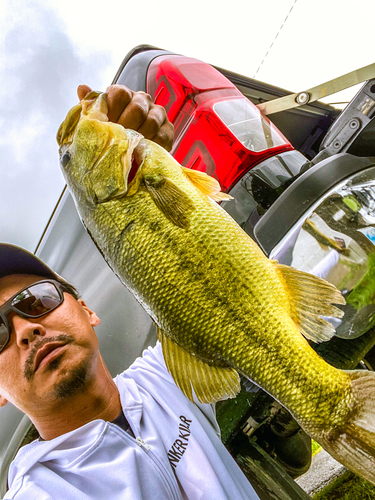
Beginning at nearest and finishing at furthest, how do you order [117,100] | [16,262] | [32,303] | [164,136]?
[117,100] < [164,136] < [32,303] < [16,262]

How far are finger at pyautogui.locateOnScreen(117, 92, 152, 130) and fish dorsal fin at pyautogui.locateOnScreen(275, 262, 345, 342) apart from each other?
0.54 metres

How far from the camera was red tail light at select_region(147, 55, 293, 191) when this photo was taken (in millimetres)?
1327

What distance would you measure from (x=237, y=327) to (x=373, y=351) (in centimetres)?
98

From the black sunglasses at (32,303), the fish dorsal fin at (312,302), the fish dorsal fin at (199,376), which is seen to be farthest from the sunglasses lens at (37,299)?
the fish dorsal fin at (312,302)

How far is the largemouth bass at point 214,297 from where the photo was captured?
580 millimetres

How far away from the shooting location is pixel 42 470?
95cm

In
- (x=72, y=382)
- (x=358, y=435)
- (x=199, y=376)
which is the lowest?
(x=72, y=382)

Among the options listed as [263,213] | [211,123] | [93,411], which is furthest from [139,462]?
[211,123]

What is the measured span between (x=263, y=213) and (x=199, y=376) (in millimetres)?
787

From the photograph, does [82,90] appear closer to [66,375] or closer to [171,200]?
[171,200]

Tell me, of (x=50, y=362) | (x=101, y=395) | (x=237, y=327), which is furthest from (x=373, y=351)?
(x=50, y=362)

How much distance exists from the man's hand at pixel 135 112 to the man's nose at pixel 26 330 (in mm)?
760

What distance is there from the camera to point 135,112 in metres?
0.83

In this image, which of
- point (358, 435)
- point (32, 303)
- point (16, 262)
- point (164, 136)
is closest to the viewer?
point (358, 435)
